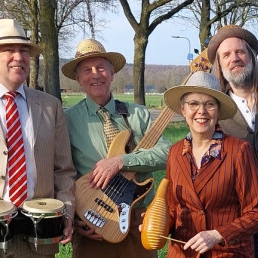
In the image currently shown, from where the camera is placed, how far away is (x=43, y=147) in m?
3.37

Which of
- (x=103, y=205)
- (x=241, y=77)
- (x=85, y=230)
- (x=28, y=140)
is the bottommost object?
(x=85, y=230)

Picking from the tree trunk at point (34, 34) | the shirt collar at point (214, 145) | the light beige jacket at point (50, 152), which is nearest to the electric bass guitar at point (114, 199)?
the light beige jacket at point (50, 152)

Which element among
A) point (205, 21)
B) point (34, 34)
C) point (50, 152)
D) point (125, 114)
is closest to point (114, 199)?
point (50, 152)

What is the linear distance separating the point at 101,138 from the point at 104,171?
11.8 inches

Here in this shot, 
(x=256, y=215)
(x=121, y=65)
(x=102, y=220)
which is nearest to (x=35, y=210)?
(x=102, y=220)

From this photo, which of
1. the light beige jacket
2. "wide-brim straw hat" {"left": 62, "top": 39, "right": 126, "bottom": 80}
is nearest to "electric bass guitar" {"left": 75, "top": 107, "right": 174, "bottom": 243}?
the light beige jacket

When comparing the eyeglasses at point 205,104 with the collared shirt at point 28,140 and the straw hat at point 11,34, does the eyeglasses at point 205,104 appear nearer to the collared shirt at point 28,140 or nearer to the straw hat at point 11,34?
the collared shirt at point 28,140

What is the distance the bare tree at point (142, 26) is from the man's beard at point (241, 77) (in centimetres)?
1390

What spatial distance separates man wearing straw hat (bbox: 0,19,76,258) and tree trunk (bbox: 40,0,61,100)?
402 inches

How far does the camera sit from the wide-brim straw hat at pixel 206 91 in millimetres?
2971

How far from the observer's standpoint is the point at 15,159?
3.24 metres

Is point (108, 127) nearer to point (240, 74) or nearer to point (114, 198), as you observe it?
point (114, 198)

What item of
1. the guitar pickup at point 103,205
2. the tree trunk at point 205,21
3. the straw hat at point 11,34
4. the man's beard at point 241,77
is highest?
the tree trunk at point 205,21

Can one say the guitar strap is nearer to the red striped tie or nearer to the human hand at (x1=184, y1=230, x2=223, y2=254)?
the red striped tie
